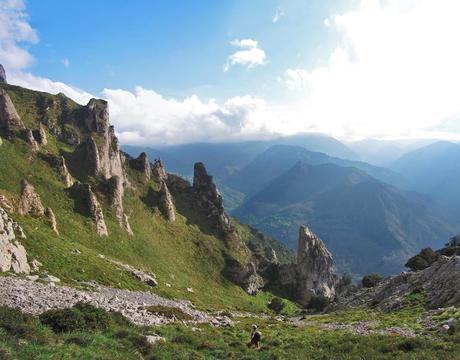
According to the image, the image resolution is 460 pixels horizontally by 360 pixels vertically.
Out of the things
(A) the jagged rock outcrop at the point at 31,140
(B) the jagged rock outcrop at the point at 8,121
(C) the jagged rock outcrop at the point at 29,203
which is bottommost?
(C) the jagged rock outcrop at the point at 29,203

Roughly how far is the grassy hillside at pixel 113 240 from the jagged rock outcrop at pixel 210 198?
8.21 meters

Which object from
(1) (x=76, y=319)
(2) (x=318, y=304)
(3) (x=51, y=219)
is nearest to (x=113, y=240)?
(3) (x=51, y=219)

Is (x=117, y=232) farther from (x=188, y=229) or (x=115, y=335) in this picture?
(x=115, y=335)

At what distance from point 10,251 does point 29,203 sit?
30.6 metres

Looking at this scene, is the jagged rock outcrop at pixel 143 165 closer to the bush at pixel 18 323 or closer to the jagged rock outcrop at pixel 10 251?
the jagged rock outcrop at pixel 10 251

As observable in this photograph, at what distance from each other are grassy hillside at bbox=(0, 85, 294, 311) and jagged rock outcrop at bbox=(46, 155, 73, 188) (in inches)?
65.3

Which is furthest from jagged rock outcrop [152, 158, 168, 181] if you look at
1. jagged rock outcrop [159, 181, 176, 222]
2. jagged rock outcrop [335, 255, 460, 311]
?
jagged rock outcrop [335, 255, 460, 311]

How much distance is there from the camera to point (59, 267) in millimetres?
57219

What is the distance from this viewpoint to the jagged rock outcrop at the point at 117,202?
10306 centimetres

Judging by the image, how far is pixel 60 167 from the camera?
325ft

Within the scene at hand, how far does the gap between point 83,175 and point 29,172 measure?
19.9m

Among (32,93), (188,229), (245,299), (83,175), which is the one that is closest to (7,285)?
(83,175)

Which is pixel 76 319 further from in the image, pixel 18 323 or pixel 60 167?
pixel 60 167

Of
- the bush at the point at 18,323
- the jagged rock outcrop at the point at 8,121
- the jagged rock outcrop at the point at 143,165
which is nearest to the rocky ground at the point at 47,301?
the bush at the point at 18,323
